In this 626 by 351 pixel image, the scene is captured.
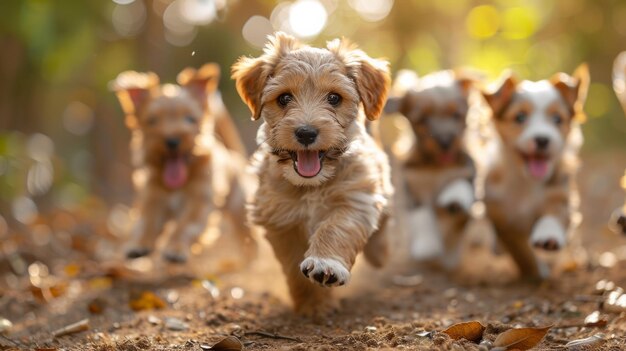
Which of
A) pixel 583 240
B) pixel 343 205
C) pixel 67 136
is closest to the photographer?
pixel 343 205

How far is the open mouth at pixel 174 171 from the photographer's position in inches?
290

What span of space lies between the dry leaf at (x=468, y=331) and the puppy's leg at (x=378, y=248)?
186cm

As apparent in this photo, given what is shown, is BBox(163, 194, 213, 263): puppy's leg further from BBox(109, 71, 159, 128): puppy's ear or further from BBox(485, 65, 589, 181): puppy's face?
BBox(485, 65, 589, 181): puppy's face

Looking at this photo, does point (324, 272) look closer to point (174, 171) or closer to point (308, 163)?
point (308, 163)

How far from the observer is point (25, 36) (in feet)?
31.0

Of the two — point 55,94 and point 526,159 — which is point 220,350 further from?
point 55,94

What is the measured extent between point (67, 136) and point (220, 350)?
59.9 feet

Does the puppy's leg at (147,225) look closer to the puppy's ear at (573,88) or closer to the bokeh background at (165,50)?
the bokeh background at (165,50)

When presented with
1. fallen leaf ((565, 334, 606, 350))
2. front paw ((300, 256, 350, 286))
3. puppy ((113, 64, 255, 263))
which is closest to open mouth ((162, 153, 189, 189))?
puppy ((113, 64, 255, 263))

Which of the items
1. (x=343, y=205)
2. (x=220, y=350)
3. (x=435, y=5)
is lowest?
(x=220, y=350)

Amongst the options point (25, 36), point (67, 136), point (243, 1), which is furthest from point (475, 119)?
point (67, 136)

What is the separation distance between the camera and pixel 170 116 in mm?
7305

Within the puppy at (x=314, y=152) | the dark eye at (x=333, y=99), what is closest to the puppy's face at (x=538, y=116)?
the puppy at (x=314, y=152)

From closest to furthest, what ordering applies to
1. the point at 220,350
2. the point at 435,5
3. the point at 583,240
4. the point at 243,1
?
the point at 220,350 → the point at 583,240 → the point at 435,5 → the point at 243,1
